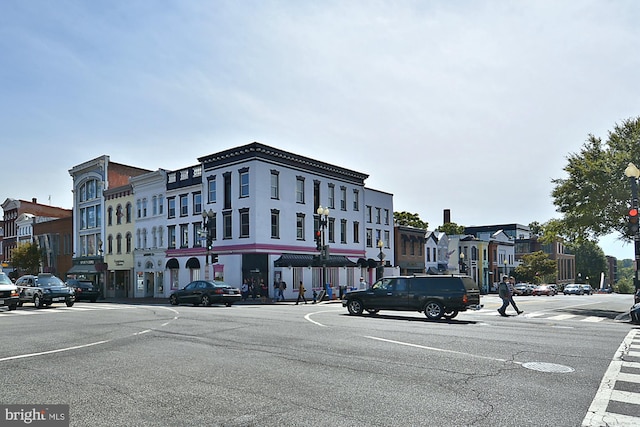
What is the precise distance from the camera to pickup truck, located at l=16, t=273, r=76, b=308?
2713cm

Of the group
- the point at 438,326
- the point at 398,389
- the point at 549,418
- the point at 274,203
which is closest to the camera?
the point at 549,418

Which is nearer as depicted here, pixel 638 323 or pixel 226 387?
pixel 226 387

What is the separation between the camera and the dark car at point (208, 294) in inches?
1150

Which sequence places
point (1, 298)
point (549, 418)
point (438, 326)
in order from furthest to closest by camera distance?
1. point (1, 298)
2. point (438, 326)
3. point (549, 418)

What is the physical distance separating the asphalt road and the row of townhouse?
23033 millimetres

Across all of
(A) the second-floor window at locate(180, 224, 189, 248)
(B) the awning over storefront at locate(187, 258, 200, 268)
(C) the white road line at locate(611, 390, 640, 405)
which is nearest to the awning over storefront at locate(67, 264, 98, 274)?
(A) the second-floor window at locate(180, 224, 189, 248)

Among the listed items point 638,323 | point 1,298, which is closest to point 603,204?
point 638,323

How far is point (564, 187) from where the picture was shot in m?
31.7

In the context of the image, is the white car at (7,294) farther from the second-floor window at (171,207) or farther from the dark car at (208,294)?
the second-floor window at (171,207)

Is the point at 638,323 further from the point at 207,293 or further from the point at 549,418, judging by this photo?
the point at 207,293

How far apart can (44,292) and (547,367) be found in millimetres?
25406

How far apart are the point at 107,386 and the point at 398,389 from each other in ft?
14.5

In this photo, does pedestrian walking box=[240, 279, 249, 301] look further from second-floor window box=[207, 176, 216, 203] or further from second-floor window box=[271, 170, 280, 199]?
second-floor window box=[207, 176, 216, 203]

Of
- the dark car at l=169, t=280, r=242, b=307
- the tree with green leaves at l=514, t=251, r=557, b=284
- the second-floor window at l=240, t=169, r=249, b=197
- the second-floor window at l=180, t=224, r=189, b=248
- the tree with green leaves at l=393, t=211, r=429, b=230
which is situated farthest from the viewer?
the tree with green leaves at l=393, t=211, r=429, b=230
